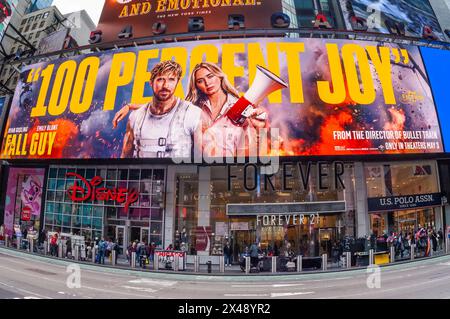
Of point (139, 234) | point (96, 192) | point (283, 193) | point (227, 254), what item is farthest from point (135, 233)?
point (283, 193)

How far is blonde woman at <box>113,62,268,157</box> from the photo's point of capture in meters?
22.4

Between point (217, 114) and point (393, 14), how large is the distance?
112ft

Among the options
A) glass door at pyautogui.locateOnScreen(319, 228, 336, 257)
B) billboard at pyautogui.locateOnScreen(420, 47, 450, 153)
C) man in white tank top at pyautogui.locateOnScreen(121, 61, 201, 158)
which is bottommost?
glass door at pyautogui.locateOnScreen(319, 228, 336, 257)

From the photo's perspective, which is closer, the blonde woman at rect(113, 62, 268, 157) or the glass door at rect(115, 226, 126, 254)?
the blonde woman at rect(113, 62, 268, 157)

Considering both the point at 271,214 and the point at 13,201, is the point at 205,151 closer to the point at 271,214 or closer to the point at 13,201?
the point at 271,214

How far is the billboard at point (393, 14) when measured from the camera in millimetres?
40688

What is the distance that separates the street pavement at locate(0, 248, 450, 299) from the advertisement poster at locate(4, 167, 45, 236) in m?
12.0

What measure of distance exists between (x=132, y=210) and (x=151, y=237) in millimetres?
2769

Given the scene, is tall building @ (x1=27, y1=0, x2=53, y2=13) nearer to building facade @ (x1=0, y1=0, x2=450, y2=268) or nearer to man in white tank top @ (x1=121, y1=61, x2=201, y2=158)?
building facade @ (x1=0, y1=0, x2=450, y2=268)

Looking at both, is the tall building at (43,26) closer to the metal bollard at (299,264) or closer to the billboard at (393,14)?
the billboard at (393,14)

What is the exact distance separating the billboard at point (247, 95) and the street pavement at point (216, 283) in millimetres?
8524

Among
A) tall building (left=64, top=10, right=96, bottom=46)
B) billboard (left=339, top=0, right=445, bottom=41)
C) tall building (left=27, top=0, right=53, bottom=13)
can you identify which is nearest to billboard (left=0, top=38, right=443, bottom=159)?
billboard (left=339, top=0, right=445, bottom=41)

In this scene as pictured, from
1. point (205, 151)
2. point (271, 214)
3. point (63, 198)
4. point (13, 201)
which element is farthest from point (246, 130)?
point (13, 201)

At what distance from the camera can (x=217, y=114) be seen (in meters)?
23.1
